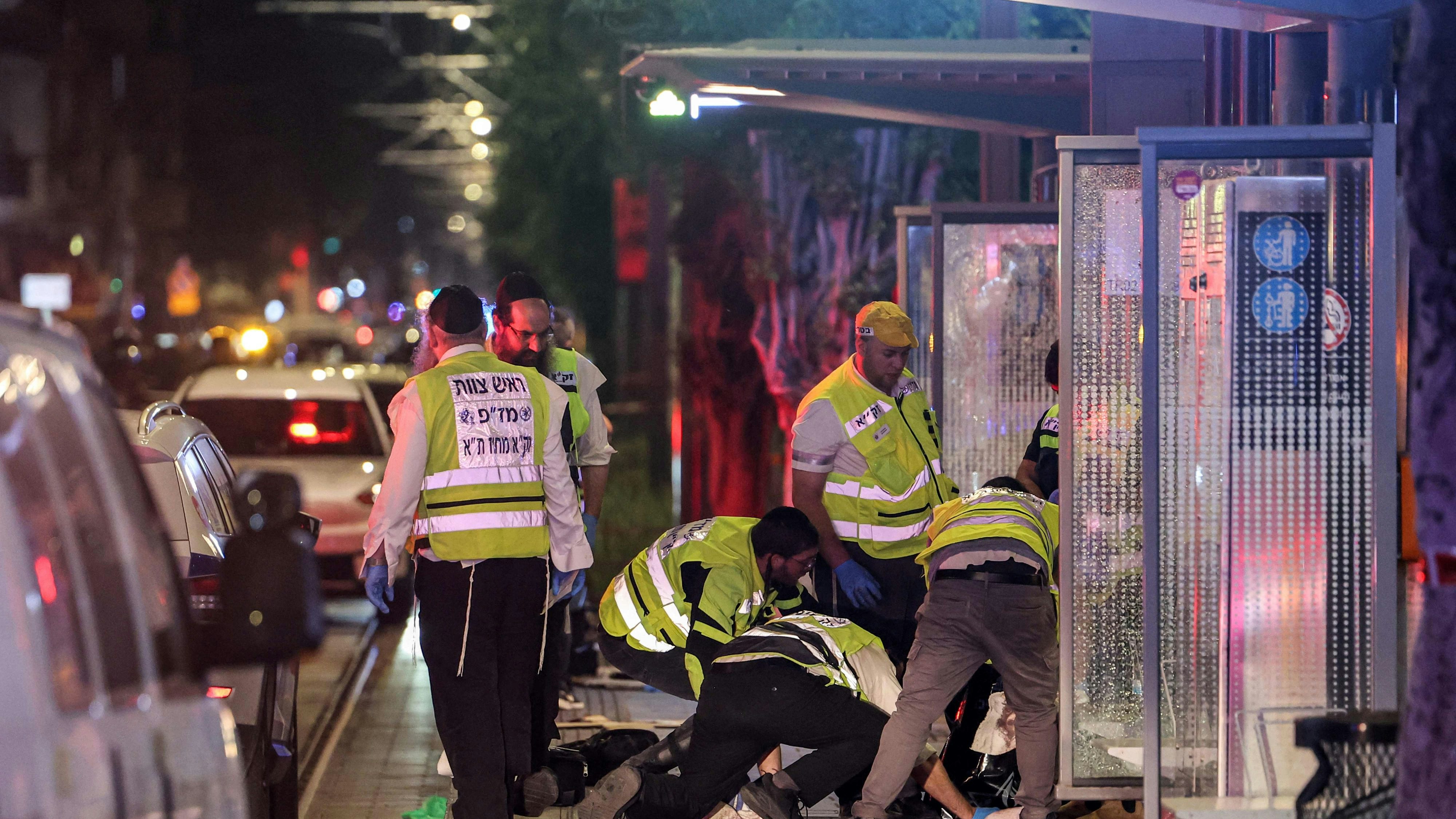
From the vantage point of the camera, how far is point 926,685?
6.50 m

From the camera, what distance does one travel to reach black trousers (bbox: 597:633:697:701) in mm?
6934

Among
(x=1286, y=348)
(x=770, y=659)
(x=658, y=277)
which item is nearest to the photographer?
(x=1286, y=348)

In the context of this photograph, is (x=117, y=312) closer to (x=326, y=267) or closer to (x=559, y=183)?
(x=559, y=183)

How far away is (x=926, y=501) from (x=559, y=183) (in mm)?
24521

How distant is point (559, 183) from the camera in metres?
31.7

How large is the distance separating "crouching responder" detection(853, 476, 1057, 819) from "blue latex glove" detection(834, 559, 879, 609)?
0.91 m

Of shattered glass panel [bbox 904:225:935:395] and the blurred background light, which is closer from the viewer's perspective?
shattered glass panel [bbox 904:225:935:395]

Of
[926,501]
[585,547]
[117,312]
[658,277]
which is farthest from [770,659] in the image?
[117,312]

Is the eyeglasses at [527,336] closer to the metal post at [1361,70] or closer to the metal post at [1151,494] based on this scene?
the metal post at [1151,494]

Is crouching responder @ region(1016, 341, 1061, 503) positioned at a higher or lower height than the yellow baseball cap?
lower

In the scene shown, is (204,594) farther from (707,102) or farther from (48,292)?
(48,292)

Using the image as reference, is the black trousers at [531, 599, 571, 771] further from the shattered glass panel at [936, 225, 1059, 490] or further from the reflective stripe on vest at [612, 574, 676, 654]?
the shattered glass panel at [936, 225, 1059, 490]

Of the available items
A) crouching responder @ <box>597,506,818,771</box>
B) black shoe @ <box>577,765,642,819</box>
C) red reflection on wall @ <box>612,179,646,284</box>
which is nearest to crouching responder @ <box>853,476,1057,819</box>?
crouching responder @ <box>597,506,818,771</box>

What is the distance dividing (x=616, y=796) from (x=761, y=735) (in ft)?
1.80
